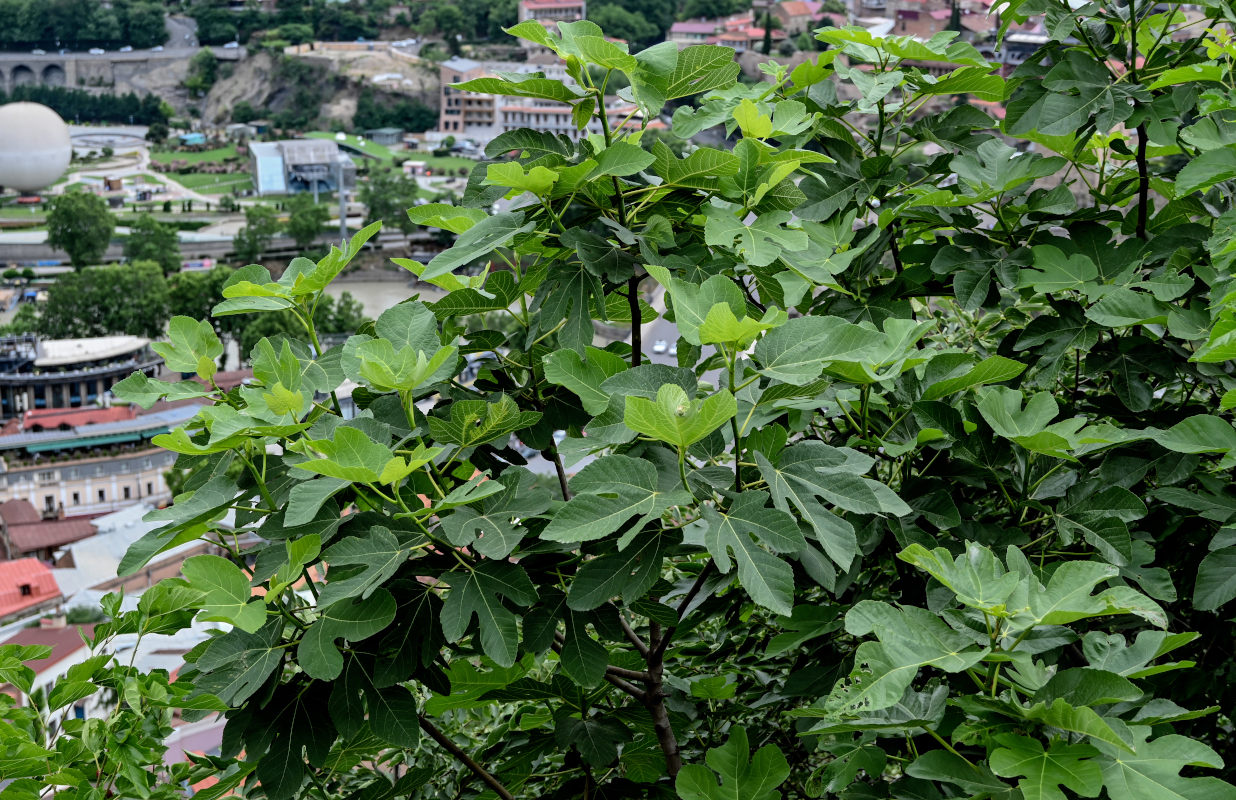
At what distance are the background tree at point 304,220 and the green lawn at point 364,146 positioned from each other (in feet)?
31.1

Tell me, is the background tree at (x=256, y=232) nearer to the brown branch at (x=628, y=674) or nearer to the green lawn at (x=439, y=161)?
the green lawn at (x=439, y=161)

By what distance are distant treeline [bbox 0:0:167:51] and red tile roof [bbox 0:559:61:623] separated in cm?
4352

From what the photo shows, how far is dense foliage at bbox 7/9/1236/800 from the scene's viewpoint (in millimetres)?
1009

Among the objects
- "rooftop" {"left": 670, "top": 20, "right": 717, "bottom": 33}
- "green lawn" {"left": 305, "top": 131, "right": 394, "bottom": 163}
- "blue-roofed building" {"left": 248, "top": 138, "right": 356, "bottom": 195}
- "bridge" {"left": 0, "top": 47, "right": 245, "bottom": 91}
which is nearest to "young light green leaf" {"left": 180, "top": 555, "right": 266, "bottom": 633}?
"blue-roofed building" {"left": 248, "top": 138, "right": 356, "bottom": 195}

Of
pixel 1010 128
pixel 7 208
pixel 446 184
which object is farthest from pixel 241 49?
pixel 1010 128

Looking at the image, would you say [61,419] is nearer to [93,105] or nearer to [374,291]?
[374,291]

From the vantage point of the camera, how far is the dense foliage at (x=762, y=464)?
1009 mm

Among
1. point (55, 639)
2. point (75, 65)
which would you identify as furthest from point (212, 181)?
point (55, 639)

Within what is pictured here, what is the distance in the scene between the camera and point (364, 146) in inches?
1834

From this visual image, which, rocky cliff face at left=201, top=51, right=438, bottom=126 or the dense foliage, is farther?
rocky cliff face at left=201, top=51, right=438, bottom=126

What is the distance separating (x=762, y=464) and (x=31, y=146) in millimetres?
45022

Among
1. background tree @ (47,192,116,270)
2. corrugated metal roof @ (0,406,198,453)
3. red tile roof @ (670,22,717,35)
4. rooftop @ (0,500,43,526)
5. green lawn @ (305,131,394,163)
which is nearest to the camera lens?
rooftop @ (0,500,43,526)

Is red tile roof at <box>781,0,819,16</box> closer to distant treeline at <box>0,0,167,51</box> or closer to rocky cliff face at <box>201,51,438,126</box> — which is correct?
rocky cliff face at <box>201,51,438,126</box>

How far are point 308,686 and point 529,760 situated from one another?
0.41 meters
